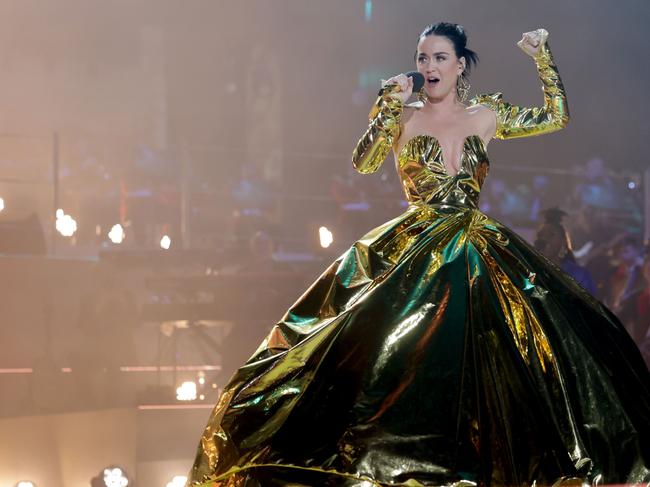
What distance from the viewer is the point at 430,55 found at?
246cm

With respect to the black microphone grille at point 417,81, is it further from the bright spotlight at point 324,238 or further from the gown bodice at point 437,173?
the bright spotlight at point 324,238

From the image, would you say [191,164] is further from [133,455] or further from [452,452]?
[452,452]

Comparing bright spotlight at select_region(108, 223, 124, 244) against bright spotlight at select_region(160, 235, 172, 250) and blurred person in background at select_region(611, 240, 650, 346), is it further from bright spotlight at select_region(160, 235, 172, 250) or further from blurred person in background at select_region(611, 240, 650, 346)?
blurred person in background at select_region(611, 240, 650, 346)

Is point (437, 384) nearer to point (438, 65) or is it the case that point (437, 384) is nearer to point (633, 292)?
point (438, 65)

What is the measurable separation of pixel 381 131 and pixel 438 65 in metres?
0.28

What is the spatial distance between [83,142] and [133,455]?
139 inches

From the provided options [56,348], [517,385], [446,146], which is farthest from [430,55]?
[56,348]

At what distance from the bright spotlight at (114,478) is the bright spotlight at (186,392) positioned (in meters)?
1.35

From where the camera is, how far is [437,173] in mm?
2338

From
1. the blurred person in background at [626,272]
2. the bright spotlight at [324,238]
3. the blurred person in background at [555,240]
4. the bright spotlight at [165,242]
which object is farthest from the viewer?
the bright spotlight at [165,242]

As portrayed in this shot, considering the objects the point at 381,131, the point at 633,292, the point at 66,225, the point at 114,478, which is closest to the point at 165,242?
the point at 66,225

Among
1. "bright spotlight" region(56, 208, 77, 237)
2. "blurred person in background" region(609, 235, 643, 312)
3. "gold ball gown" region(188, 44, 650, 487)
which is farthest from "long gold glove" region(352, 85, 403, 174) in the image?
"bright spotlight" region(56, 208, 77, 237)

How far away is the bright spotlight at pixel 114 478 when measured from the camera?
3098mm

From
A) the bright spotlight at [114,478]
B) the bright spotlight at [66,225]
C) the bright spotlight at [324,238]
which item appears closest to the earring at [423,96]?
the bright spotlight at [114,478]
